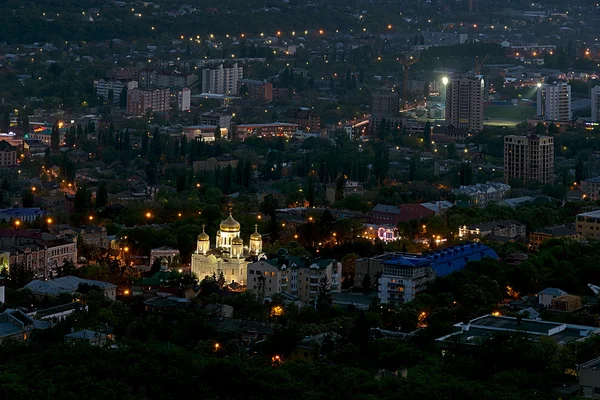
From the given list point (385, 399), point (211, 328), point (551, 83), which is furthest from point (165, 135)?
point (385, 399)

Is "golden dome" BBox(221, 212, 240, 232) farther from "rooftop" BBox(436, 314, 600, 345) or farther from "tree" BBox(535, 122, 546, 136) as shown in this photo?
"tree" BBox(535, 122, 546, 136)

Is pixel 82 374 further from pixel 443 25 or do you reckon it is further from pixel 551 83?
pixel 443 25

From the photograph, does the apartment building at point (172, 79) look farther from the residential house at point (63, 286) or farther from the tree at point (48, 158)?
the residential house at point (63, 286)

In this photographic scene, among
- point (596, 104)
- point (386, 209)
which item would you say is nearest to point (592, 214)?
point (386, 209)

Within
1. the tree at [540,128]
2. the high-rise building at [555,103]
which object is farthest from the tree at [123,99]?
the tree at [540,128]

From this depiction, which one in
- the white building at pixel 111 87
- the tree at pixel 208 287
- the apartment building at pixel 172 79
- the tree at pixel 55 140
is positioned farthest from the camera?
the apartment building at pixel 172 79
